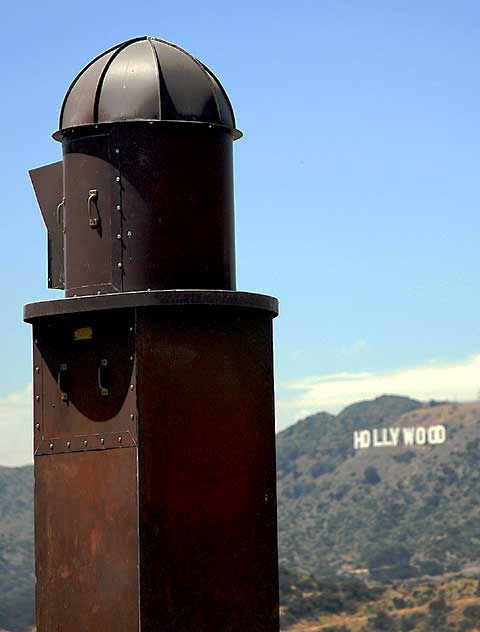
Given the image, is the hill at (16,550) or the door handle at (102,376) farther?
the hill at (16,550)

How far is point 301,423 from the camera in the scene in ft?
579

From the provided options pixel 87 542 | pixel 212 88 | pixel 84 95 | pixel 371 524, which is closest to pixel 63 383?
pixel 87 542

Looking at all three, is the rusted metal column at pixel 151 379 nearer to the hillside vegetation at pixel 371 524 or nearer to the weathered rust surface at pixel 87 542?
the weathered rust surface at pixel 87 542

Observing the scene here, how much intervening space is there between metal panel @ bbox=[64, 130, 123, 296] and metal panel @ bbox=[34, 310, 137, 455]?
0.24m

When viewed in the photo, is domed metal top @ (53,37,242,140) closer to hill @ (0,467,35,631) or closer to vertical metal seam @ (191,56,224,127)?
vertical metal seam @ (191,56,224,127)

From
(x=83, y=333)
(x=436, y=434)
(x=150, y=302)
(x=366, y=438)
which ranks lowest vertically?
(x=366, y=438)

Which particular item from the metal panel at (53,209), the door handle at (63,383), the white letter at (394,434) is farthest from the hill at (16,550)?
the door handle at (63,383)

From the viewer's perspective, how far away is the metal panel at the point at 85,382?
746cm

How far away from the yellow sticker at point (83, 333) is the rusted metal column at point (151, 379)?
0.05 feet

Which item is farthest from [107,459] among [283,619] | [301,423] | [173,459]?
[301,423]

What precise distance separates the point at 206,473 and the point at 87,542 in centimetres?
73

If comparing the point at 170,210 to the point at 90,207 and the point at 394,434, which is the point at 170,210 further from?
the point at 394,434

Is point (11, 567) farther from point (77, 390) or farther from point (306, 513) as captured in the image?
point (77, 390)

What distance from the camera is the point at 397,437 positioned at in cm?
16475
